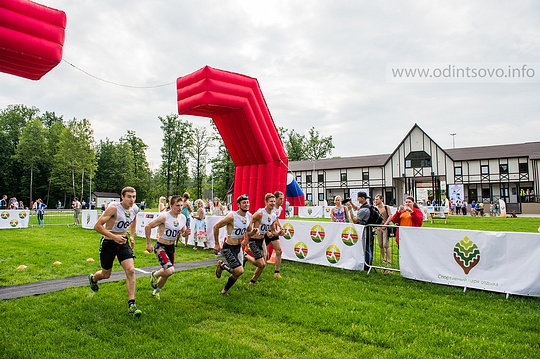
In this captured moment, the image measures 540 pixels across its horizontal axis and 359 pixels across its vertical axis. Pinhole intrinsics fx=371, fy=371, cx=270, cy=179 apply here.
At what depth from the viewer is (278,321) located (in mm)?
5395

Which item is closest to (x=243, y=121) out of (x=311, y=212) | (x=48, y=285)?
(x=48, y=285)

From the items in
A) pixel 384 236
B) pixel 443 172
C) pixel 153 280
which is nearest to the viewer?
pixel 153 280

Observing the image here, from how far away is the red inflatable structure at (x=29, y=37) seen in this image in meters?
5.83

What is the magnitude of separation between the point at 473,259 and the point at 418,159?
4271 cm

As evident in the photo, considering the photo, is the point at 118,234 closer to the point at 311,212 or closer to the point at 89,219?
the point at 89,219

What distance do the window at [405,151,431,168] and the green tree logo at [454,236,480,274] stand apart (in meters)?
42.2

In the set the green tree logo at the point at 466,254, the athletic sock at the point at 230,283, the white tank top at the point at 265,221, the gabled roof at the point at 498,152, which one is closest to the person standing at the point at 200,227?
the white tank top at the point at 265,221

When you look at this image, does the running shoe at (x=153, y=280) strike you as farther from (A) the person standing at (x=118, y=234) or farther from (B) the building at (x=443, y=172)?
(B) the building at (x=443, y=172)

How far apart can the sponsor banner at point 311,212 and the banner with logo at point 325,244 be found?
19.4 m

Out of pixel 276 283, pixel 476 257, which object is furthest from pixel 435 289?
pixel 276 283

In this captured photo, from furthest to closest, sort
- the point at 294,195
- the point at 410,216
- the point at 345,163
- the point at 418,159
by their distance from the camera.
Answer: the point at 345,163 < the point at 418,159 < the point at 294,195 < the point at 410,216

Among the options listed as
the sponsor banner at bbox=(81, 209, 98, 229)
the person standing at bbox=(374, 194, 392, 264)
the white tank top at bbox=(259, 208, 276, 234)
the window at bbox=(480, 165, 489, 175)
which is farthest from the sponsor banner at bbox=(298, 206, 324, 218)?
the window at bbox=(480, 165, 489, 175)

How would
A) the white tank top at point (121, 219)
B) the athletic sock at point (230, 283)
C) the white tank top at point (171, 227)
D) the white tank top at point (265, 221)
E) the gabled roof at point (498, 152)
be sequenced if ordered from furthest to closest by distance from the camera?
the gabled roof at point (498, 152) → the white tank top at point (265, 221) → the athletic sock at point (230, 283) → the white tank top at point (171, 227) → the white tank top at point (121, 219)

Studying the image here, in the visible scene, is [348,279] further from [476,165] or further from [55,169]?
[55,169]
